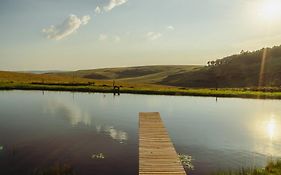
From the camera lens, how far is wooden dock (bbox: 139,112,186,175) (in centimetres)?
1838

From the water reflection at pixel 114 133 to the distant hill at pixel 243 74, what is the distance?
355 ft

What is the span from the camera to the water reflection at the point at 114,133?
98.1 ft

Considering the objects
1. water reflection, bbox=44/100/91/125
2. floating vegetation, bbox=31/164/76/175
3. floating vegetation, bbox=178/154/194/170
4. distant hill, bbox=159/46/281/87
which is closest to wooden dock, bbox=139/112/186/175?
floating vegetation, bbox=178/154/194/170

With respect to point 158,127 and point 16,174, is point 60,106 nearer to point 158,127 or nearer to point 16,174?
point 158,127

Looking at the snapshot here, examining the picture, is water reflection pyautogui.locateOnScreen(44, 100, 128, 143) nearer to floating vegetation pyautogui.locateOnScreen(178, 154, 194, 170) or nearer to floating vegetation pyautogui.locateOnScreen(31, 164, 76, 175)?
floating vegetation pyautogui.locateOnScreen(178, 154, 194, 170)

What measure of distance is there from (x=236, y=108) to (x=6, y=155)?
37.9 m

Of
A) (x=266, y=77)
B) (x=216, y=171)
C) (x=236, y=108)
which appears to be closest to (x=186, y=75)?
(x=266, y=77)

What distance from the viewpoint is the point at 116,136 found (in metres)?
30.7

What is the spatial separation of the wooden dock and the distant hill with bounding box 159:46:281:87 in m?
111

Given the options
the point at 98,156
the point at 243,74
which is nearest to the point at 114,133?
the point at 98,156

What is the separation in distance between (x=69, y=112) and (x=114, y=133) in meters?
15.3

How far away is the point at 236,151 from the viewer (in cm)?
2638

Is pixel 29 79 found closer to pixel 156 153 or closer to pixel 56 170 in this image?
pixel 56 170

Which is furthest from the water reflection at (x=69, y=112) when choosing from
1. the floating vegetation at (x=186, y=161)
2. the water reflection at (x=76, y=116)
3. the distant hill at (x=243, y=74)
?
the distant hill at (x=243, y=74)
